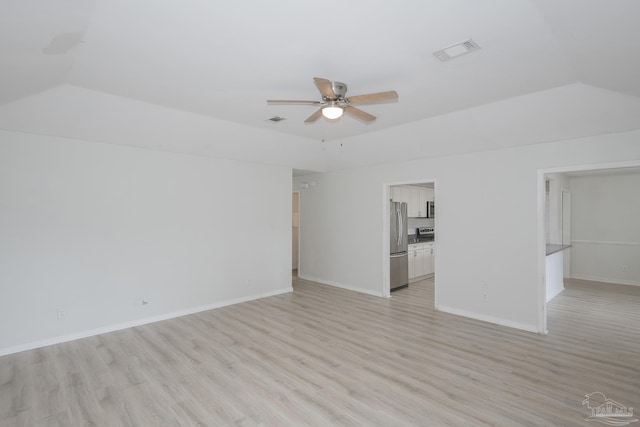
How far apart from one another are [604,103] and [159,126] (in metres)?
5.23

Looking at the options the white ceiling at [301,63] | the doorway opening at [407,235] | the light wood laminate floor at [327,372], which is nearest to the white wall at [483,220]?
the doorway opening at [407,235]

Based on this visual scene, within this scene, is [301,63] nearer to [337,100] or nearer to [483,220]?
[337,100]

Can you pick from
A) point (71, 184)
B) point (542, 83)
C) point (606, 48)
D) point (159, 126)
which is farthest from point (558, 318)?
point (71, 184)

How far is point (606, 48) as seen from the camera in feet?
7.48

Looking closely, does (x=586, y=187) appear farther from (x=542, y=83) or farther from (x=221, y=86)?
(x=221, y=86)

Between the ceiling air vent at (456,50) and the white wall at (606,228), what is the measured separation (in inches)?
285

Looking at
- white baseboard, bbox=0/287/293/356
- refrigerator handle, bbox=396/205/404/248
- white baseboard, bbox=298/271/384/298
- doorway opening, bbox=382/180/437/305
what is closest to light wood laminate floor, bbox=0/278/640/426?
white baseboard, bbox=0/287/293/356

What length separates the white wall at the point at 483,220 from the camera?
4.41m

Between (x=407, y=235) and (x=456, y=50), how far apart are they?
16.5 ft

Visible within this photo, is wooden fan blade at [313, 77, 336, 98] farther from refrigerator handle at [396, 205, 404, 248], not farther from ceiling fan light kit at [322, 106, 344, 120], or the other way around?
refrigerator handle at [396, 205, 404, 248]

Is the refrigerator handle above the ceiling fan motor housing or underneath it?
underneath

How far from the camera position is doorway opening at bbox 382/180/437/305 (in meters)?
6.30

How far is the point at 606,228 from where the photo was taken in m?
7.50

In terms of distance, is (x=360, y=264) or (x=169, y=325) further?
(x=360, y=264)
